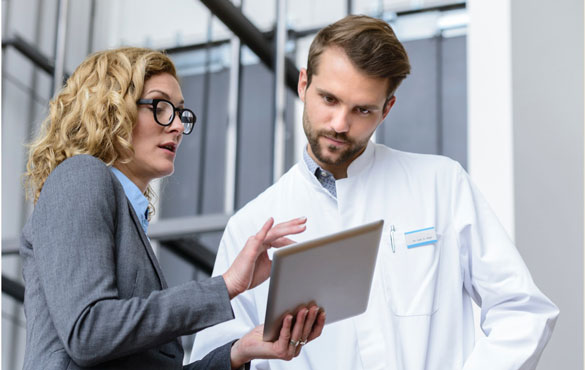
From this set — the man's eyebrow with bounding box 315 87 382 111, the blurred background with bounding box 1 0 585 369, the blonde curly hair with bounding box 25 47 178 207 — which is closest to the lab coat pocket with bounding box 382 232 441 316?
the man's eyebrow with bounding box 315 87 382 111

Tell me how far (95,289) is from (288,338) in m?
0.36

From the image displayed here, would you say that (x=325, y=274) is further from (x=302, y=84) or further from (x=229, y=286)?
(x=302, y=84)

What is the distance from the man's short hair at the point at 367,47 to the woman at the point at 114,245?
1.36 ft

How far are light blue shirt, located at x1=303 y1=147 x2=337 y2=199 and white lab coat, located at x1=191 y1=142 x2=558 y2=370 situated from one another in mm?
18

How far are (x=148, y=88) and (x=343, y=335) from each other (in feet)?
2.17

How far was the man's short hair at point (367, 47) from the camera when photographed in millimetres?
1766

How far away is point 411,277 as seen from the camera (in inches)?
67.5

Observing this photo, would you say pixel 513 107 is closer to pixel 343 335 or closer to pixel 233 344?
pixel 343 335

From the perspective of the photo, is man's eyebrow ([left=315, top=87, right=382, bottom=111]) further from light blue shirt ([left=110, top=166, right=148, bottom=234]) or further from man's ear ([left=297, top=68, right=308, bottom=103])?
light blue shirt ([left=110, top=166, right=148, bottom=234])

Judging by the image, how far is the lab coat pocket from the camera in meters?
1.68

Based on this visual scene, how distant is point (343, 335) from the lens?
1.71 metres

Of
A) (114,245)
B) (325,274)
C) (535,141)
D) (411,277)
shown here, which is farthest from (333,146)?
(535,141)

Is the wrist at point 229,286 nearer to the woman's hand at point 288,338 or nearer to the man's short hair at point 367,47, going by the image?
the woman's hand at point 288,338

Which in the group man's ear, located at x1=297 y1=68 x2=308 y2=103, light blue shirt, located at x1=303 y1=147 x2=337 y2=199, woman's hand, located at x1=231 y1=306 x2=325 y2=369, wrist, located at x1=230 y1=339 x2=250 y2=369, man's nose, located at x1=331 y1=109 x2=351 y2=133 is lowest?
wrist, located at x1=230 y1=339 x2=250 y2=369
